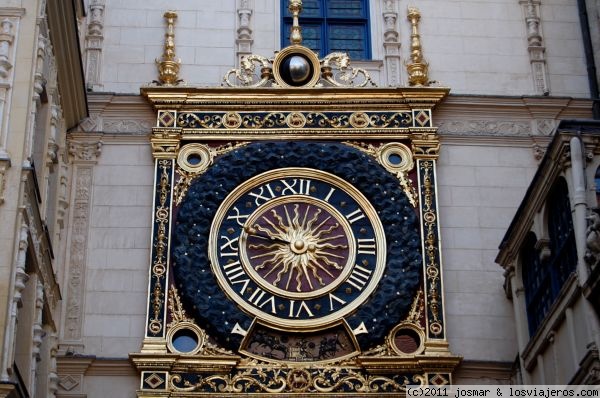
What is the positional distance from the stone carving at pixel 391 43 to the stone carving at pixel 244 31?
1.59 m

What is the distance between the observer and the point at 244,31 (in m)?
15.8

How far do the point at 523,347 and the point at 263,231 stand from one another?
304 centimetres

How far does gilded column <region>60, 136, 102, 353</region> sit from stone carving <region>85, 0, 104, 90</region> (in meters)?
0.82

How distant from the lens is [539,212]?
12.7 meters

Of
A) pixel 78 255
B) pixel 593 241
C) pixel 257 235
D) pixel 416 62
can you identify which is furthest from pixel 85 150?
pixel 593 241

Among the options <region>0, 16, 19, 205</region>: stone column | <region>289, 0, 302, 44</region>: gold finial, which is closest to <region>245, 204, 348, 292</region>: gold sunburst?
<region>289, 0, 302, 44</region>: gold finial

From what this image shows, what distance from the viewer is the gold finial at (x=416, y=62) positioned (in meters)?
15.3

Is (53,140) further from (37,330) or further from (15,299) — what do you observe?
(15,299)

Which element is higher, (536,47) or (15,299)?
(536,47)

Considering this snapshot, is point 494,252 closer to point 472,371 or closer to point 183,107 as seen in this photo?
point 472,371

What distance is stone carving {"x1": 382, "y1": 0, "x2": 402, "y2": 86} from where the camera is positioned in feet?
51.3

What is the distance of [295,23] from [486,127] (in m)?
2.51

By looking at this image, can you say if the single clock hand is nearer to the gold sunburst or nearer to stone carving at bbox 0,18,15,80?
the gold sunburst

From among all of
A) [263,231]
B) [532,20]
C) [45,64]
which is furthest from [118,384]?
[532,20]
